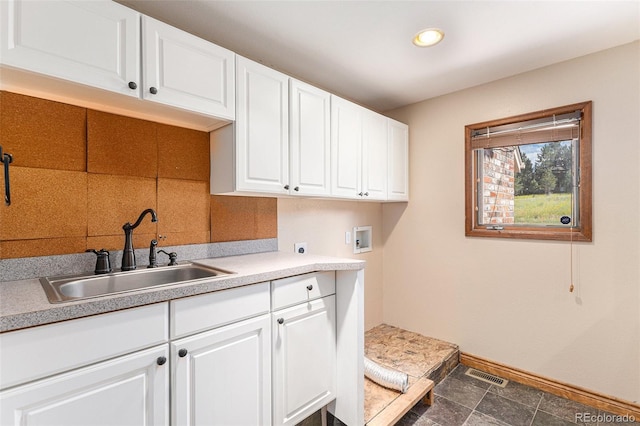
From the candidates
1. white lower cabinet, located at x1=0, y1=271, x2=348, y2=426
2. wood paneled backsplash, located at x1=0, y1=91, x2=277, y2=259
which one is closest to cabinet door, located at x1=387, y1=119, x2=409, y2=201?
white lower cabinet, located at x1=0, y1=271, x2=348, y2=426

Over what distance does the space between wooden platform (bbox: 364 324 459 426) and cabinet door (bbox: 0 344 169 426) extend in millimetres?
1232

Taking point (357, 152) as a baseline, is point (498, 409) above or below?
below

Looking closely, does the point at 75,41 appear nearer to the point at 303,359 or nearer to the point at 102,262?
the point at 102,262

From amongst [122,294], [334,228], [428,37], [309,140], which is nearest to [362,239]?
[334,228]

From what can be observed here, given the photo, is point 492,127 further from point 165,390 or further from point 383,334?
point 165,390

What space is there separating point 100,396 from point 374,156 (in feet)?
7.55

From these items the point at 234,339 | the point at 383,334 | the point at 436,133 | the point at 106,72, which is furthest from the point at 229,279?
the point at 436,133

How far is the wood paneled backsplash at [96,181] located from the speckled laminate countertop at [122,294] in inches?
9.4

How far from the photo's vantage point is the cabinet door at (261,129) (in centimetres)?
174

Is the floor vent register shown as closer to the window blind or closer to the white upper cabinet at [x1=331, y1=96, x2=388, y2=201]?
the white upper cabinet at [x1=331, y1=96, x2=388, y2=201]

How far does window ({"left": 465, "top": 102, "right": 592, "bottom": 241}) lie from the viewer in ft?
7.20

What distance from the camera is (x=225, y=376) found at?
1.33 metres

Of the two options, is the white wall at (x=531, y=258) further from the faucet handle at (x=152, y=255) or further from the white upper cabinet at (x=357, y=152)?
the faucet handle at (x=152, y=255)

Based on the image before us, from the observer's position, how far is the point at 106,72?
1292 millimetres
